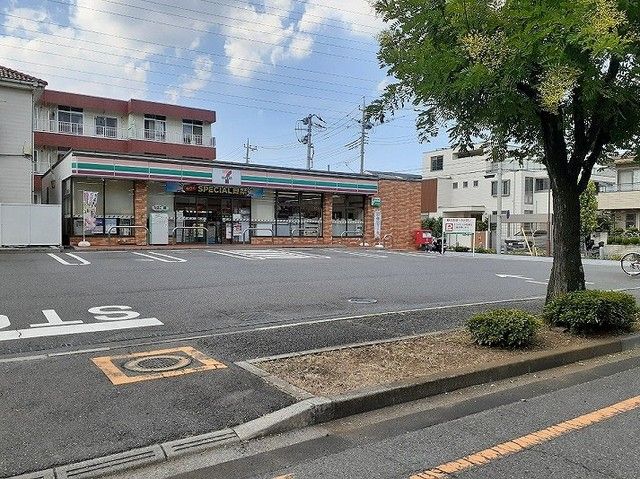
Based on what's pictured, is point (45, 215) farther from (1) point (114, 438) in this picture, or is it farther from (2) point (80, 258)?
(1) point (114, 438)

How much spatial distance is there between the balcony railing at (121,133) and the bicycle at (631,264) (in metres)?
30.7

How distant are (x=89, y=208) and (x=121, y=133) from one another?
52.2 feet

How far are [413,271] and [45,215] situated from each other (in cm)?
A: 1571

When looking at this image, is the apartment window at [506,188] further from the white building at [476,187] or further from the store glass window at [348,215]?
the store glass window at [348,215]

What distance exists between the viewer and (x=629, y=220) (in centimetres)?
4209

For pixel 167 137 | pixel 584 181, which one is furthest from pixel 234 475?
pixel 167 137

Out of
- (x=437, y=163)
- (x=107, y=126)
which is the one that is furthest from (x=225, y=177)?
(x=437, y=163)

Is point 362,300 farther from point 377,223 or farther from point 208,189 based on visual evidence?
point 377,223

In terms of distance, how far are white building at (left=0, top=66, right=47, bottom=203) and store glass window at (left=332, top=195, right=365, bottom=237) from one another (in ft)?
53.6

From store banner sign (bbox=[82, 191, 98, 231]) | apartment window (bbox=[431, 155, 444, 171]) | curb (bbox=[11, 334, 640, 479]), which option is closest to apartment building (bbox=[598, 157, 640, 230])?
apartment window (bbox=[431, 155, 444, 171])

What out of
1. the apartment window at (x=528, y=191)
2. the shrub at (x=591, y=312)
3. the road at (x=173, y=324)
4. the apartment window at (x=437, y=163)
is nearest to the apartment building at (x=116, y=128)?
the road at (x=173, y=324)

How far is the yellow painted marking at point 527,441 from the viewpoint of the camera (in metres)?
3.55

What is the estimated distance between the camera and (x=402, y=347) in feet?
21.1

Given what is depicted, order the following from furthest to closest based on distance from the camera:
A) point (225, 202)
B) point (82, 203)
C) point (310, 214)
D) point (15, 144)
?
point (310, 214) < point (225, 202) < point (82, 203) < point (15, 144)
